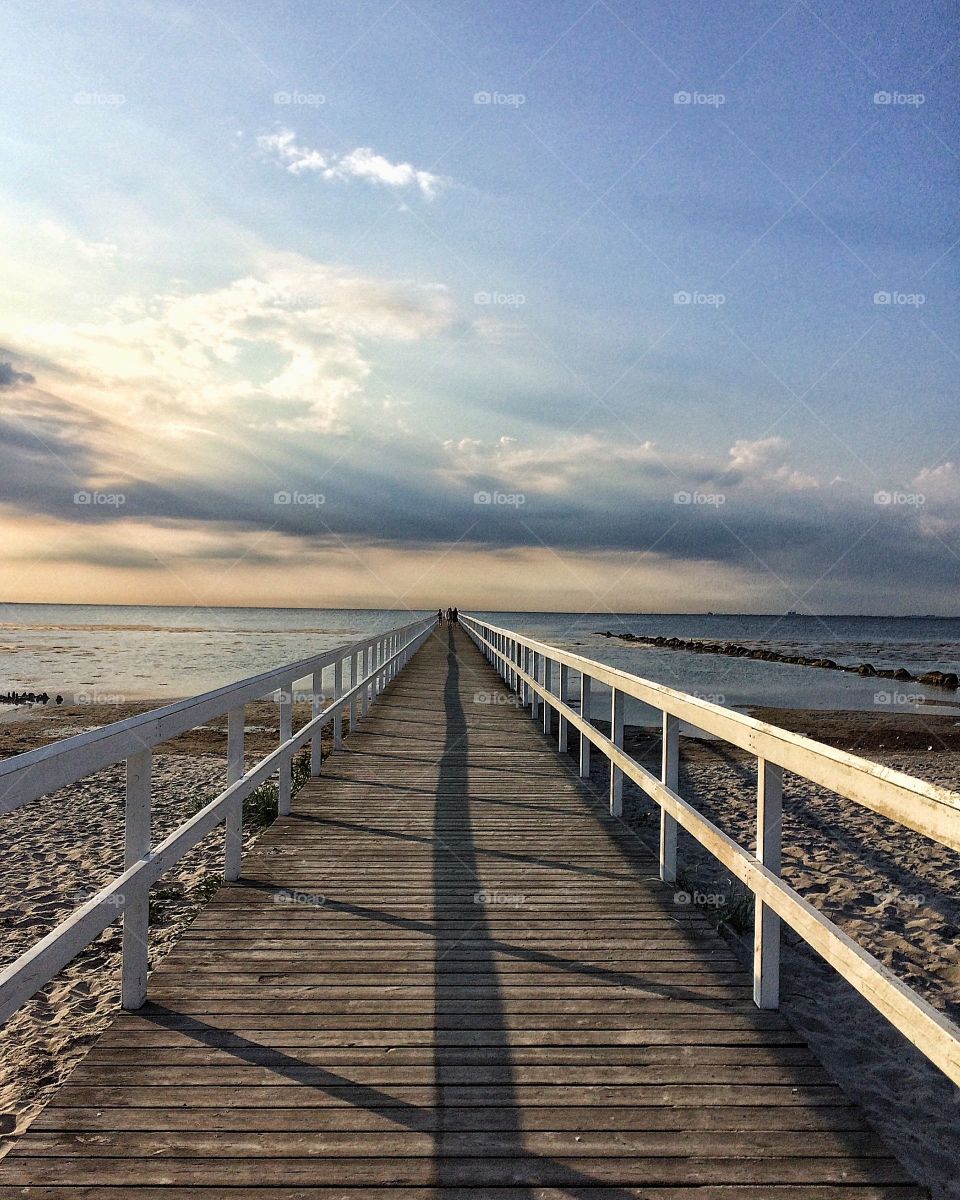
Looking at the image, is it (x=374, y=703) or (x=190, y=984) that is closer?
(x=190, y=984)

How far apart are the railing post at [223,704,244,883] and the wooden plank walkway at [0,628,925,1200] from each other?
177 mm

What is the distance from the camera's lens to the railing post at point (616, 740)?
5957mm

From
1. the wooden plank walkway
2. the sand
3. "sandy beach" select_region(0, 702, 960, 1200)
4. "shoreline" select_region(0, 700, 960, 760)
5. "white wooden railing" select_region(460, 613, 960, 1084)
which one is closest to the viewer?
"white wooden railing" select_region(460, 613, 960, 1084)

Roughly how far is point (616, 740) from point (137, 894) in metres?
3.77

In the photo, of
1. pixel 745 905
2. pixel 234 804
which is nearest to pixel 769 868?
pixel 745 905

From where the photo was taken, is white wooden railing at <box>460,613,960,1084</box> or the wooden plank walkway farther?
the wooden plank walkway

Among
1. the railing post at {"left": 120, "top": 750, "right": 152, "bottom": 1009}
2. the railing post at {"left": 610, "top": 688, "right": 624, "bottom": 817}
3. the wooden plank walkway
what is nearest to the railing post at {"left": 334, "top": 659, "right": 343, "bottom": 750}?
the railing post at {"left": 610, "top": 688, "right": 624, "bottom": 817}

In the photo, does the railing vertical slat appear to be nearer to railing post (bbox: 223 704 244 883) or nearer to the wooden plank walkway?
railing post (bbox: 223 704 244 883)

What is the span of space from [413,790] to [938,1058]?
222 inches

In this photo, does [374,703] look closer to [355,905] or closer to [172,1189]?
[355,905]

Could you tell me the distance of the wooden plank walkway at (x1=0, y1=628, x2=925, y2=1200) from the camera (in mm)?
2215

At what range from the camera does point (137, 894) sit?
9.78 ft

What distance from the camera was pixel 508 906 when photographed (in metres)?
4.31

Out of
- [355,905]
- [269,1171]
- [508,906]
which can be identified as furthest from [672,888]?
[269,1171]
